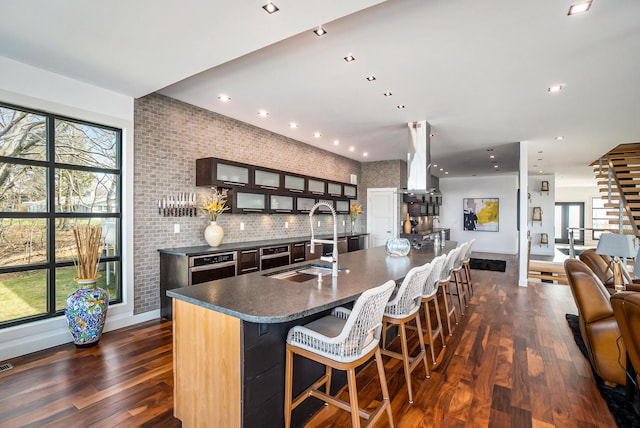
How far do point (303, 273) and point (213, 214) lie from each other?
6.98 feet

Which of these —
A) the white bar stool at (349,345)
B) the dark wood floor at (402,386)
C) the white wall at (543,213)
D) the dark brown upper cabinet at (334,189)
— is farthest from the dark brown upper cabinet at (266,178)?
the white wall at (543,213)

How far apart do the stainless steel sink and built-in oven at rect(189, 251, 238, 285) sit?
146 cm

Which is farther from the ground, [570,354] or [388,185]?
[388,185]

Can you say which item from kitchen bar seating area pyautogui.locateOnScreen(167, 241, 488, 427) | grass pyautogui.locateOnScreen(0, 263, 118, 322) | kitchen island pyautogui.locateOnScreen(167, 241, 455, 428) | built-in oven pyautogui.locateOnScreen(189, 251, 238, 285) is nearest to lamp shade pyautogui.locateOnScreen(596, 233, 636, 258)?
kitchen bar seating area pyautogui.locateOnScreen(167, 241, 488, 427)

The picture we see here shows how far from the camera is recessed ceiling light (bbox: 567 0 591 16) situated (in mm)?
2182

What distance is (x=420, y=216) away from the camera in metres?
10.0

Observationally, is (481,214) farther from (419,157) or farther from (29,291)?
(29,291)

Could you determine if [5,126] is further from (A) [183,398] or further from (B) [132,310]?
(A) [183,398]

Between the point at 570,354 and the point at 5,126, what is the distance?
19.5 feet

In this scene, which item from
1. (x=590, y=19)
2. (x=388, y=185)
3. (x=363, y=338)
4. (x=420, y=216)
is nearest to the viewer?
(x=363, y=338)

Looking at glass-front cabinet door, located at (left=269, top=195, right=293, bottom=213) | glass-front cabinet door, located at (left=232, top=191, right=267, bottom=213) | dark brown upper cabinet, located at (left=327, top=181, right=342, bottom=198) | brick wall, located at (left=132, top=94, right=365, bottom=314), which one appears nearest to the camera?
brick wall, located at (left=132, top=94, right=365, bottom=314)

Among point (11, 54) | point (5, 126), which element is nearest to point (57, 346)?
point (5, 126)

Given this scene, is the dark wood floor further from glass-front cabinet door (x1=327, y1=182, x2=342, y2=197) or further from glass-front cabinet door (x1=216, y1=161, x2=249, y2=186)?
glass-front cabinet door (x1=327, y1=182, x2=342, y2=197)

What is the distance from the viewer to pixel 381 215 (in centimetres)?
840
